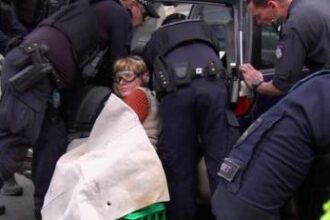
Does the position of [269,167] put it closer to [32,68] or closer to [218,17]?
[32,68]

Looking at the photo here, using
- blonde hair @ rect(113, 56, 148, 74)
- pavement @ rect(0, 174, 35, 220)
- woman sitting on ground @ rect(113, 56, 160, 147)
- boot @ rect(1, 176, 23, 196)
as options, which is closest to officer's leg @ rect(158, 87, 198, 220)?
woman sitting on ground @ rect(113, 56, 160, 147)

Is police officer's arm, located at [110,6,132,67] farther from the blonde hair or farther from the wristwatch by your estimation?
the wristwatch

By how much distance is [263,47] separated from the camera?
4.79m

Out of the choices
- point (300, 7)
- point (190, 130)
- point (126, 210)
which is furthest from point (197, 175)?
point (300, 7)

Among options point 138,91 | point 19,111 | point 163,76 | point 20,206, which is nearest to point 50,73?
point 19,111

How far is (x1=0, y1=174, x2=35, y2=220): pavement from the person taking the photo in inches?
216

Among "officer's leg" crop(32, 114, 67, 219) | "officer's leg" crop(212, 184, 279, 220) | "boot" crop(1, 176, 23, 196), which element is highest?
"officer's leg" crop(212, 184, 279, 220)

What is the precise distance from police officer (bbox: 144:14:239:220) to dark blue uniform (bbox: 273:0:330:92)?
0.35 meters

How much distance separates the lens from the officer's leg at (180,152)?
12.8 ft

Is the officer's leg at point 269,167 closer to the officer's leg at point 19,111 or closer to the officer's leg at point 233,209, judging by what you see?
the officer's leg at point 233,209

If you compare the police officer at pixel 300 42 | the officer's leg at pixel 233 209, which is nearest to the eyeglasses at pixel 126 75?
the police officer at pixel 300 42

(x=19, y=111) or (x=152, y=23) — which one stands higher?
(x=152, y=23)

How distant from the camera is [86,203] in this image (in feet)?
11.6

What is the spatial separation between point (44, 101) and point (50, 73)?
0.59ft
